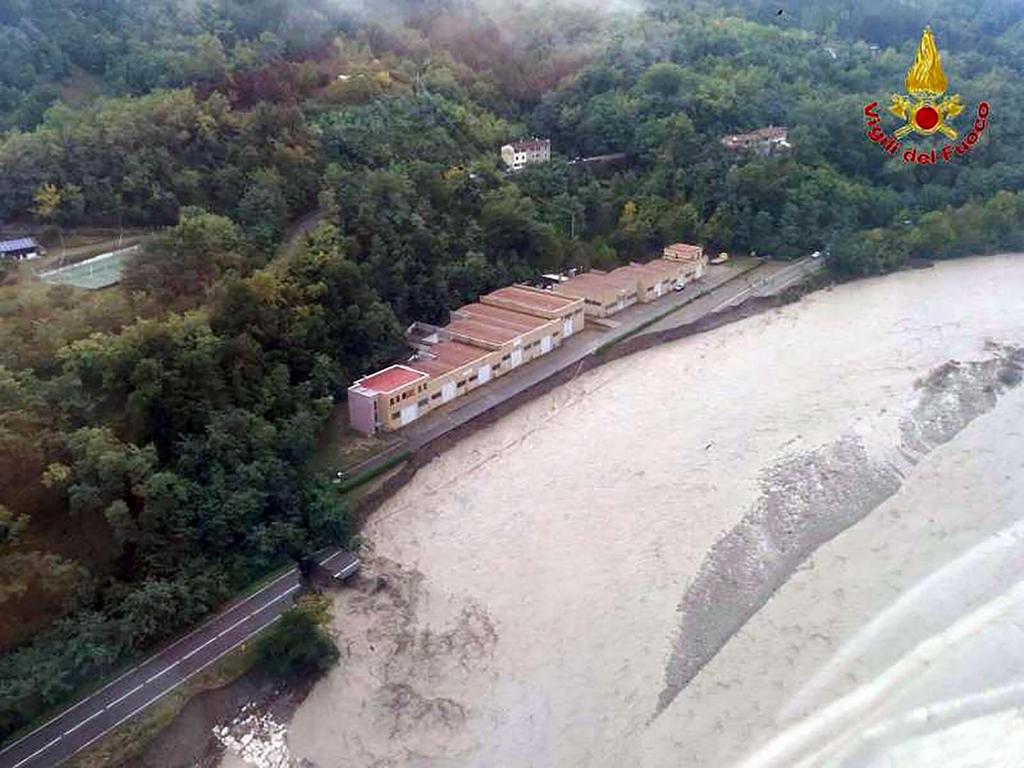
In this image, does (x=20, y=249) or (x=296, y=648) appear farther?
(x=20, y=249)

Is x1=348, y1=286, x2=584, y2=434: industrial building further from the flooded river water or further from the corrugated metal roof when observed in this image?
the corrugated metal roof

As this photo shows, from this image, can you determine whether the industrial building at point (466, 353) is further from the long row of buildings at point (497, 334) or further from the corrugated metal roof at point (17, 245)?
the corrugated metal roof at point (17, 245)

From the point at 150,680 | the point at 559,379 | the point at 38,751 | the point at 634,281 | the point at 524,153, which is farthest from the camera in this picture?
the point at 524,153

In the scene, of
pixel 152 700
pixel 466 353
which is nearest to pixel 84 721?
pixel 152 700

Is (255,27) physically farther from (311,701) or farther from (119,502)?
(311,701)

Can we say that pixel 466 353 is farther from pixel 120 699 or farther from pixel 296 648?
pixel 120 699

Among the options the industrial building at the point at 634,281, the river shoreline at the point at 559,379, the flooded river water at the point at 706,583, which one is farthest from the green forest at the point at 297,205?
the flooded river water at the point at 706,583

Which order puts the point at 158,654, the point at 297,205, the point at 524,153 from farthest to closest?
the point at 524,153
the point at 297,205
the point at 158,654
